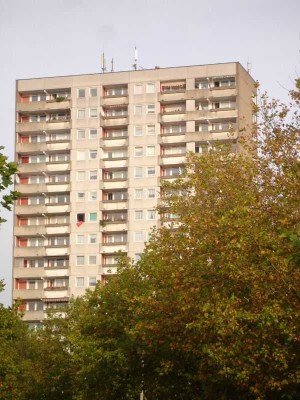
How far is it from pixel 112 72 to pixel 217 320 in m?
102

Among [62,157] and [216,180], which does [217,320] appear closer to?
[216,180]

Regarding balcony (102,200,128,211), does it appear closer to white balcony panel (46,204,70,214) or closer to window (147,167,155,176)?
window (147,167,155,176)

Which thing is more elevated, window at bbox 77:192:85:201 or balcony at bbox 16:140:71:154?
balcony at bbox 16:140:71:154

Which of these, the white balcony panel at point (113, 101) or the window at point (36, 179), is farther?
the window at point (36, 179)

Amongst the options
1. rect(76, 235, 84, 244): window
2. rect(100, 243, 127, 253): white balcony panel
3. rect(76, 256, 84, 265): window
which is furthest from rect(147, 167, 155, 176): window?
rect(76, 256, 84, 265): window

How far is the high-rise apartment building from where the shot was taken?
136 meters

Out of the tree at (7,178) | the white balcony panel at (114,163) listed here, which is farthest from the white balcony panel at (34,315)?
the tree at (7,178)

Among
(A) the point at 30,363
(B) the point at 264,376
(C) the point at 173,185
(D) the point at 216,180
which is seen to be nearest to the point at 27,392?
(A) the point at 30,363

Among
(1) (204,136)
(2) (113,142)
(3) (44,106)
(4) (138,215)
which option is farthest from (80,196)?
(1) (204,136)

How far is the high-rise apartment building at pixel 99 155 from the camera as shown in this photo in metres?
136

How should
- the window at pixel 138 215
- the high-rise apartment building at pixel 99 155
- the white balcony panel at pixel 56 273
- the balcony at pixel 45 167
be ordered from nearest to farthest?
the high-rise apartment building at pixel 99 155
the window at pixel 138 215
the white balcony panel at pixel 56 273
the balcony at pixel 45 167

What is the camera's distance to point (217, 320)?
129 feet

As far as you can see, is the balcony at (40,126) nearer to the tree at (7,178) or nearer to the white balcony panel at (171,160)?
the white balcony panel at (171,160)

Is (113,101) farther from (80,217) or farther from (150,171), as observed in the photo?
(80,217)
